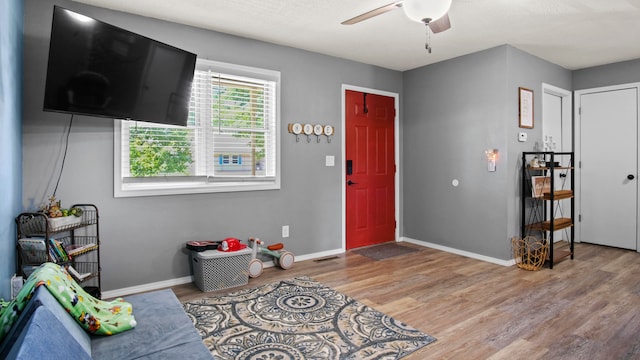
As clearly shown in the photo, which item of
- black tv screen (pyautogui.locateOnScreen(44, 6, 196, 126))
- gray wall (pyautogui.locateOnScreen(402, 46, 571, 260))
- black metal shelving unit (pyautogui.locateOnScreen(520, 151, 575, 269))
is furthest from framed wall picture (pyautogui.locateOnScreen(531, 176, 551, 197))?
black tv screen (pyautogui.locateOnScreen(44, 6, 196, 126))

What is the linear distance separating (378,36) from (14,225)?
11.5 feet

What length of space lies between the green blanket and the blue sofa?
0.03m

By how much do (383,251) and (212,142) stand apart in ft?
8.31

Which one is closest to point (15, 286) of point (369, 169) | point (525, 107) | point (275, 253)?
point (275, 253)

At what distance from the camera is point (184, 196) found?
11.5ft

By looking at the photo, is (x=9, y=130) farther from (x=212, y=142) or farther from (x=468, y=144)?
(x=468, y=144)

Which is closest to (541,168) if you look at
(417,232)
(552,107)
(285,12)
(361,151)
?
(552,107)

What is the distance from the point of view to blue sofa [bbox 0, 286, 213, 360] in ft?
3.57

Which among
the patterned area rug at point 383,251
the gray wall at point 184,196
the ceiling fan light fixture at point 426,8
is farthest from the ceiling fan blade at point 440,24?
the patterned area rug at point 383,251

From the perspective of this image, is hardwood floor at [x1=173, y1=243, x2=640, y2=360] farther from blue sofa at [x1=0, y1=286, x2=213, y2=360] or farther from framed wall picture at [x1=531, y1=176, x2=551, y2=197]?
blue sofa at [x1=0, y1=286, x2=213, y2=360]

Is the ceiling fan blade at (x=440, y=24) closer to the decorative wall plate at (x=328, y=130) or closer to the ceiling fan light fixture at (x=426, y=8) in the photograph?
the ceiling fan light fixture at (x=426, y=8)

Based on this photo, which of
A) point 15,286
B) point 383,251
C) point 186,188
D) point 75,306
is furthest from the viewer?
point 383,251

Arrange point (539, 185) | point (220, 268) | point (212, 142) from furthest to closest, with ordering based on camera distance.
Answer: point (539, 185)
point (212, 142)
point (220, 268)

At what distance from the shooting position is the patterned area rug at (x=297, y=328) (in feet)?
7.41
